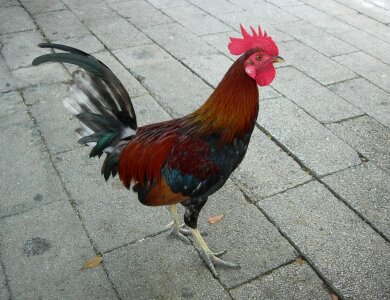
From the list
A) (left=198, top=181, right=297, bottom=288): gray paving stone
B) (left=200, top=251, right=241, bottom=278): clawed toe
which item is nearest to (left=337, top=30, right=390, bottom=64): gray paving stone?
(left=198, top=181, right=297, bottom=288): gray paving stone

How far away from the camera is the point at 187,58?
591cm

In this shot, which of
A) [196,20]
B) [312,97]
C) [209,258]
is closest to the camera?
[209,258]

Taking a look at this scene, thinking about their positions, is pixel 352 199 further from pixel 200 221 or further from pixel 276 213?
pixel 200 221

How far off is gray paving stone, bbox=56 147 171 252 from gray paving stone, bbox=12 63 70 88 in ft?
5.69

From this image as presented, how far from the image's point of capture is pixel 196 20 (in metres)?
7.14

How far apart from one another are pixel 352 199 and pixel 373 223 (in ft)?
1.03

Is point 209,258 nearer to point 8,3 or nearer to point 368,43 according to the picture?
point 368,43

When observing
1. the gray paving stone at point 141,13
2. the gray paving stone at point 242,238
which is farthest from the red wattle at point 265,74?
the gray paving stone at point 141,13

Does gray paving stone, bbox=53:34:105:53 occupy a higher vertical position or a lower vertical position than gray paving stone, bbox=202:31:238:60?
lower

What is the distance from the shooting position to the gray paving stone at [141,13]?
7012 mm

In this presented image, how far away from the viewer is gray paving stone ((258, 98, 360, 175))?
4.07 meters

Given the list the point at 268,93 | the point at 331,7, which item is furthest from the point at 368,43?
the point at 268,93

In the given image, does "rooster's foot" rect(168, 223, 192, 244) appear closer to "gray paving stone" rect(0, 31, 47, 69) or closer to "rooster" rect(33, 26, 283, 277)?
"rooster" rect(33, 26, 283, 277)

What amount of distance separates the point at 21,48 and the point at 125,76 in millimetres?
1896
